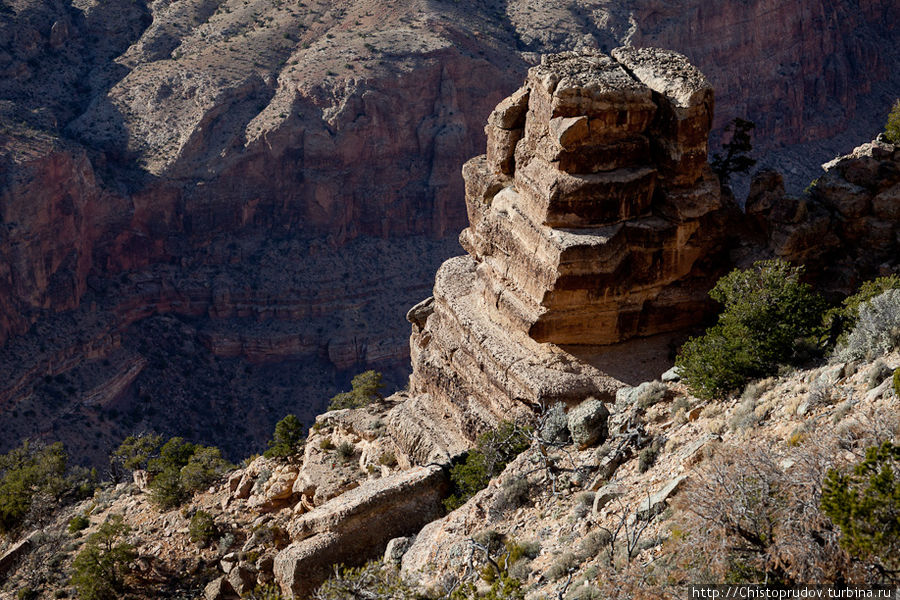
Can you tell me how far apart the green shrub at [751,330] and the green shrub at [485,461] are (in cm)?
651

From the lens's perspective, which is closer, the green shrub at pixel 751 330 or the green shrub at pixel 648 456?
the green shrub at pixel 648 456

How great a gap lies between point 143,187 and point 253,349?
61.9 feet

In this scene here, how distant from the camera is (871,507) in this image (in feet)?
52.8

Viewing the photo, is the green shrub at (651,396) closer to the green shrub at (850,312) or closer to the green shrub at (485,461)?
the green shrub at (485,461)

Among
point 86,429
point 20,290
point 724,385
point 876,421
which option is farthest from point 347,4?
point 876,421

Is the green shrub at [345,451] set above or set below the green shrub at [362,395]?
above

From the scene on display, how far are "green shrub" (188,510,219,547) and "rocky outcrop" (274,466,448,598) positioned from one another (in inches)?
154

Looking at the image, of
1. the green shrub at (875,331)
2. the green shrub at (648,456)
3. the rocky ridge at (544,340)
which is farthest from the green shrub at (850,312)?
the green shrub at (648,456)

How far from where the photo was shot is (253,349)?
8988 cm

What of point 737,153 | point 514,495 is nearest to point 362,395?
point 737,153

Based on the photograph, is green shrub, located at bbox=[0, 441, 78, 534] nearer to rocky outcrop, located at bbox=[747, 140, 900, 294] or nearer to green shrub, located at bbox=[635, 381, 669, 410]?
green shrub, located at bbox=[635, 381, 669, 410]

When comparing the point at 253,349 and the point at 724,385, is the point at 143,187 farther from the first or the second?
the point at 724,385

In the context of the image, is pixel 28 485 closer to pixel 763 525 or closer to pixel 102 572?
pixel 102 572

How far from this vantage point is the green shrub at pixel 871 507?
52.6 ft
